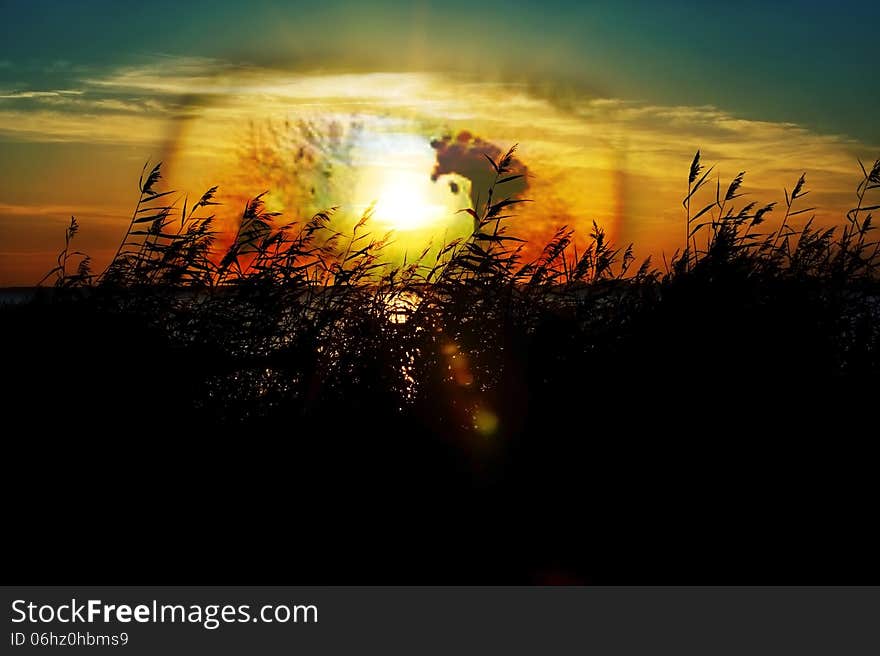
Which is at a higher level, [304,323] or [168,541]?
[304,323]

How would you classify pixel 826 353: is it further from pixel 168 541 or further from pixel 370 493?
pixel 168 541

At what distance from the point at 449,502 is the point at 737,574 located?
8.51 feet

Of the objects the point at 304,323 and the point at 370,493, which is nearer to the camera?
the point at 370,493

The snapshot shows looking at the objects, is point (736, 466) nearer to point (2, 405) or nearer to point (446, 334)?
point (446, 334)

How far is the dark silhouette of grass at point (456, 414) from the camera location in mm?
7648

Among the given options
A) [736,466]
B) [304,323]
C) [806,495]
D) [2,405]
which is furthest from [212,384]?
[806,495]

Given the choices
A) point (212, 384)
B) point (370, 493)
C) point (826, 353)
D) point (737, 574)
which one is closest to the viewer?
point (737, 574)

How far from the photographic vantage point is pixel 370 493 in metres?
8.15

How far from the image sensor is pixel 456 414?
8.64 m

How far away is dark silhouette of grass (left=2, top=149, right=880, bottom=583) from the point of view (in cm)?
765

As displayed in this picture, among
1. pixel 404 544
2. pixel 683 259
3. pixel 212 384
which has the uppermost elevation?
pixel 683 259
